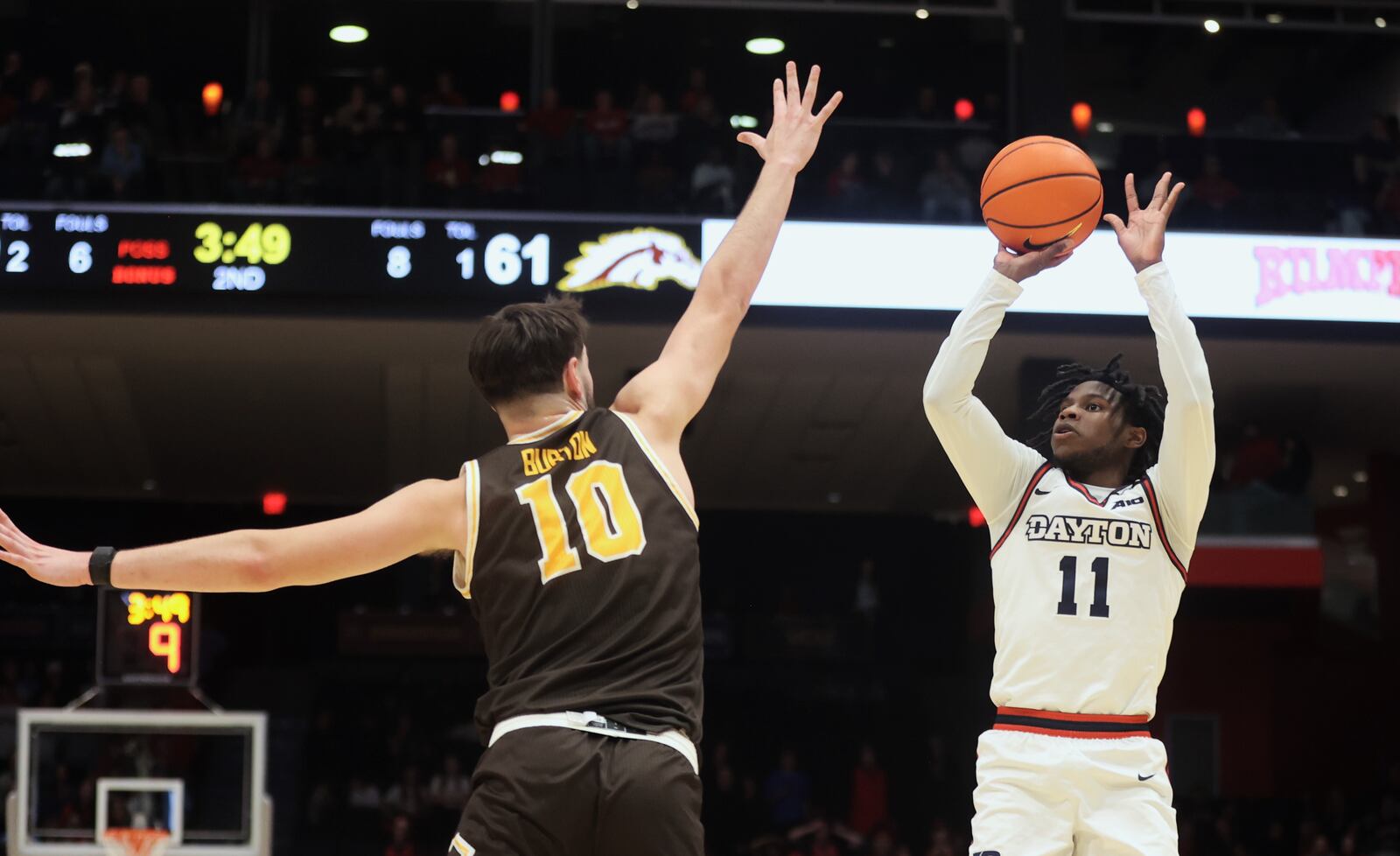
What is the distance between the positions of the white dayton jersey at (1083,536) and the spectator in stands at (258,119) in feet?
40.1

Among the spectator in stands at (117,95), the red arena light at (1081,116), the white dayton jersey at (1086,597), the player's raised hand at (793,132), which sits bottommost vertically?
the white dayton jersey at (1086,597)

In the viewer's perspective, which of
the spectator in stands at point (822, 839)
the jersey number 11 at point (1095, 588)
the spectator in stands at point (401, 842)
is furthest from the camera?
the spectator in stands at point (822, 839)

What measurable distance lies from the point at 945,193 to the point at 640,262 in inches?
114

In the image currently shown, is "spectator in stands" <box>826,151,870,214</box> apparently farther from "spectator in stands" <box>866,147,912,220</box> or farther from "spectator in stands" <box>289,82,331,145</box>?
"spectator in stands" <box>289,82,331,145</box>

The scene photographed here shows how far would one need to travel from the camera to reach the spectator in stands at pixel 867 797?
61.2ft

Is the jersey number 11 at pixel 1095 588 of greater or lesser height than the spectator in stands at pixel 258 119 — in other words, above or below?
below

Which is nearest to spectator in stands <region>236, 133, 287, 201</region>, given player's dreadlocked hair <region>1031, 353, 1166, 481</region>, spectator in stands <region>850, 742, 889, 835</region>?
spectator in stands <region>850, 742, 889, 835</region>

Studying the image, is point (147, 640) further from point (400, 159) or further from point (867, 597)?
point (867, 597)

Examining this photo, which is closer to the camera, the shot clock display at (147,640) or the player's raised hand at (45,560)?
the player's raised hand at (45,560)

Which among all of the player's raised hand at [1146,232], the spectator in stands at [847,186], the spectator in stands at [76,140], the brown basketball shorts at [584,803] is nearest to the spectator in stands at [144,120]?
the spectator in stands at [76,140]

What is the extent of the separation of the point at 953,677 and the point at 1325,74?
9.33m

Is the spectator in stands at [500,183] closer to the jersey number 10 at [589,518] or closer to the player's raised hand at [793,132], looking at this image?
the player's raised hand at [793,132]

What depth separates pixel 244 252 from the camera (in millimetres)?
14820

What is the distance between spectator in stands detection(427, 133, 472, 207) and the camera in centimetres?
1517
